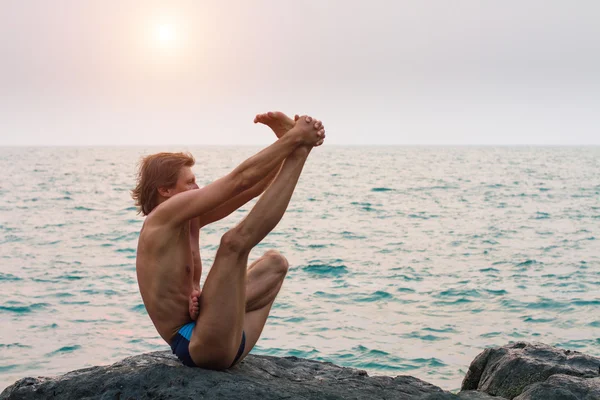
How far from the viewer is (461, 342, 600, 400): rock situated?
4742 millimetres

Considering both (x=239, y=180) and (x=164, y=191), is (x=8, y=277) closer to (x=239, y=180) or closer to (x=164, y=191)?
(x=164, y=191)

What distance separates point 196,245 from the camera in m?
4.47

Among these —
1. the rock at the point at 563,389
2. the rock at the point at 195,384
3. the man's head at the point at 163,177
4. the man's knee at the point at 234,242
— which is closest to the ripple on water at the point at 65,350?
the rock at the point at 195,384

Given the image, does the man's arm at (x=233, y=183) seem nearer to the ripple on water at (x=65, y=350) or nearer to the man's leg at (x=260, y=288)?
the man's leg at (x=260, y=288)

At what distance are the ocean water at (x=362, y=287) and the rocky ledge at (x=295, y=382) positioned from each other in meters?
3.23

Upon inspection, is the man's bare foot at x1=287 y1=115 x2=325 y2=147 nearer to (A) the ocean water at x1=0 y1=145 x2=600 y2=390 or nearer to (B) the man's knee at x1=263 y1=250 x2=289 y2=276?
(B) the man's knee at x1=263 y1=250 x2=289 y2=276

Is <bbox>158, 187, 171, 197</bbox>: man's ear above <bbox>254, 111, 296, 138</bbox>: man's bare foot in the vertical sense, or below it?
below

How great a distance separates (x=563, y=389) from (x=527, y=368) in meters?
0.64

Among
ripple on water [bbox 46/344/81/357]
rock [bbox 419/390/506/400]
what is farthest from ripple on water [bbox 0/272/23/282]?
rock [bbox 419/390/506/400]

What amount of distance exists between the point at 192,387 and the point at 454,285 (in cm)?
999

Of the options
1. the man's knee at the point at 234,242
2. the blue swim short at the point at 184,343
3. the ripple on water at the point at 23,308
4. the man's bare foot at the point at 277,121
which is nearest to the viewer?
the man's knee at the point at 234,242

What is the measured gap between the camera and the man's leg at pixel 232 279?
3.96 meters

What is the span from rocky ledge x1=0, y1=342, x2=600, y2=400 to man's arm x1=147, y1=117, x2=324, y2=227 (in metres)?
0.95

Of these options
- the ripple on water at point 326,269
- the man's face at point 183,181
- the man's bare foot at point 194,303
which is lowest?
the ripple on water at point 326,269
